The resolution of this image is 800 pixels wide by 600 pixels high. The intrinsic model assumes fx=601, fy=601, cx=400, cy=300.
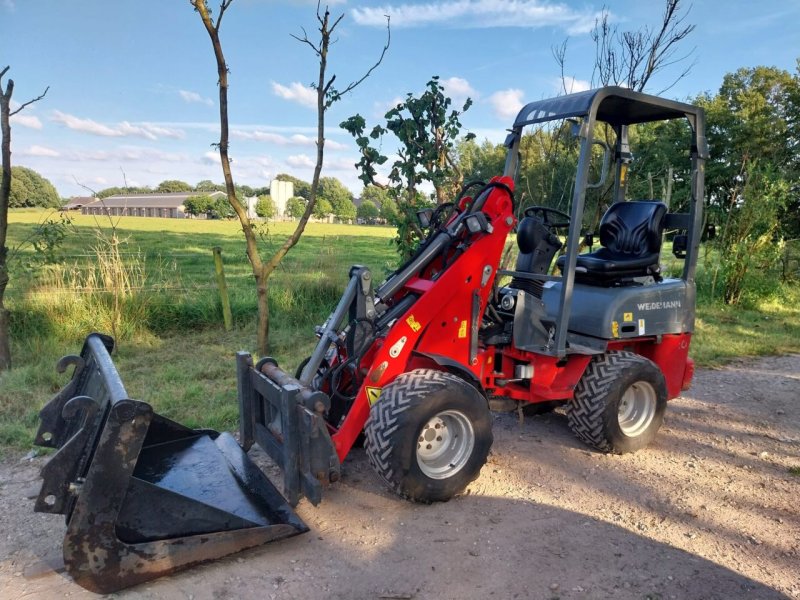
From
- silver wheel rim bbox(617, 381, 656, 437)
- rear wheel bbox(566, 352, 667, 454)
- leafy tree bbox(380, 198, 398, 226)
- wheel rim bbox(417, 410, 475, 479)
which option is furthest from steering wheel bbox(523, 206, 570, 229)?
leafy tree bbox(380, 198, 398, 226)

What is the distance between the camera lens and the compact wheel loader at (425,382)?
2.90 metres

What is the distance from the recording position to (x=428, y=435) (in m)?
3.84

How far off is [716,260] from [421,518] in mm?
11220

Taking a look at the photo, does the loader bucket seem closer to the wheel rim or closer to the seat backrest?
the wheel rim

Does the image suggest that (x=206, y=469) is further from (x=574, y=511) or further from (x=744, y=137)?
(x=744, y=137)

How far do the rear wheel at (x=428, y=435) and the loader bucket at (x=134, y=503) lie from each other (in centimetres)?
65

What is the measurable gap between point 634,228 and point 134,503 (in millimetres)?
4175

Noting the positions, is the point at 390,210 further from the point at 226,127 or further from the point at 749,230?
the point at 749,230

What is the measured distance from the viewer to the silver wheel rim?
15.8 ft

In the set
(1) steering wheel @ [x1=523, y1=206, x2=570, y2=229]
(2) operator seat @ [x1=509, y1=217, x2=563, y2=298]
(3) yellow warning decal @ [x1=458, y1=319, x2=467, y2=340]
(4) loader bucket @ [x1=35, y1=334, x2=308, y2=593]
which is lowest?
(4) loader bucket @ [x1=35, y1=334, x2=308, y2=593]

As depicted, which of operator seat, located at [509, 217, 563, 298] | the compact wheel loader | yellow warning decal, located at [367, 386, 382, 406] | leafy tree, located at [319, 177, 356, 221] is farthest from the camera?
leafy tree, located at [319, 177, 356, 221]

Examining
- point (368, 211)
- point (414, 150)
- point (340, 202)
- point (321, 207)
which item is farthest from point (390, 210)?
point (340, 202)

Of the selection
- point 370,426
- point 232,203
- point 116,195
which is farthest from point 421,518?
point 116,195

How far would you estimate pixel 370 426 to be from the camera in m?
3.63
